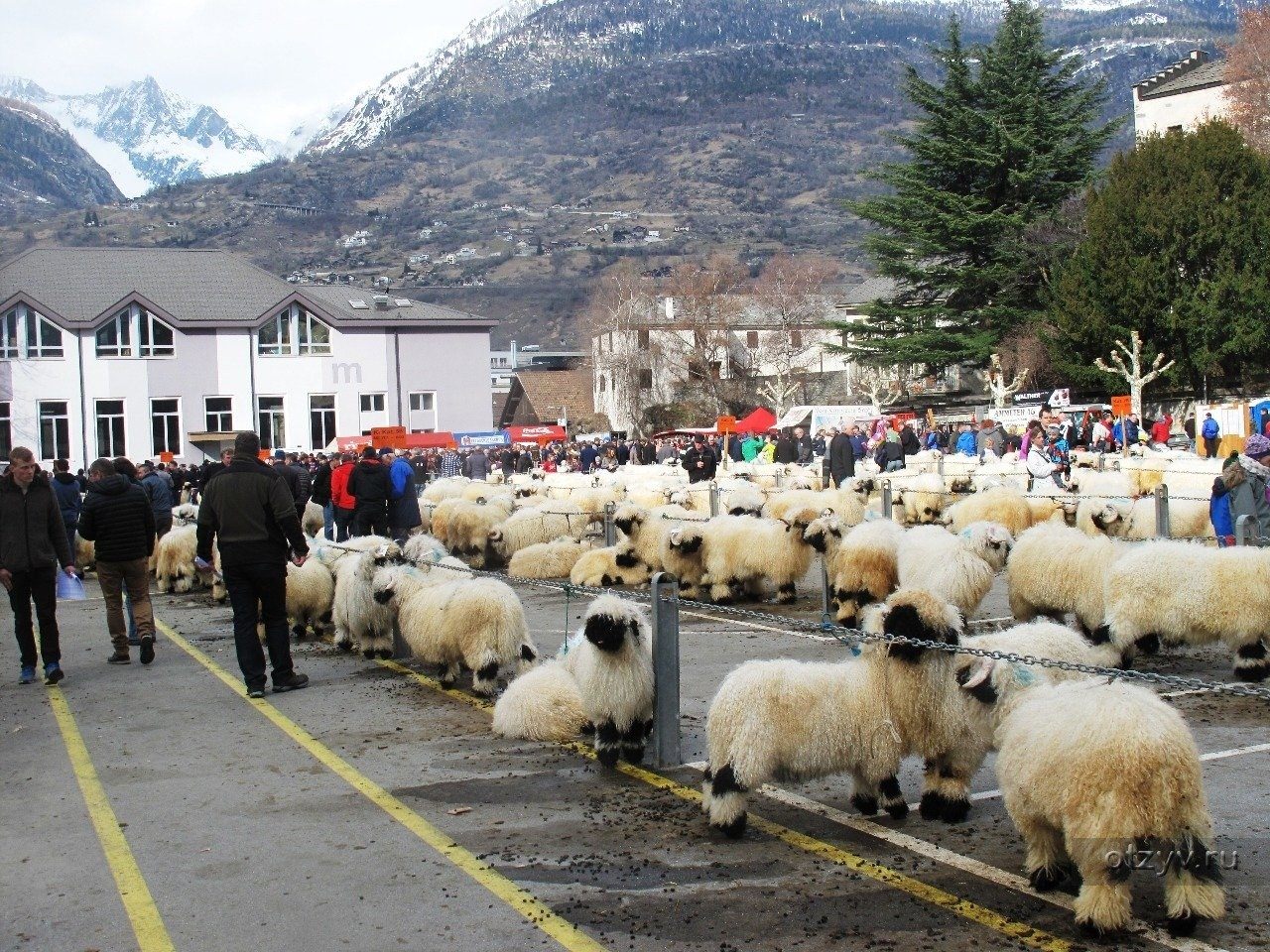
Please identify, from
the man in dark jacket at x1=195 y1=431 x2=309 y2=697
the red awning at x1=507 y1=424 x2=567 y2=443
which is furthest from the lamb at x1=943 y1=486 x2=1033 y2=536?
the red awning at x1=507 y1=424 x2=567 y2=443

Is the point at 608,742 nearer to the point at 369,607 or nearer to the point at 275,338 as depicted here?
the point at 369,607

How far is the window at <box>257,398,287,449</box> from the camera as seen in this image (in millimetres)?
58281

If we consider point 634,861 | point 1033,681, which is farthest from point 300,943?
point 1033,681

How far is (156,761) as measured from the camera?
27.8 ft

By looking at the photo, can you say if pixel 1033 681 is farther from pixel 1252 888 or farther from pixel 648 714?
pixel 648 714

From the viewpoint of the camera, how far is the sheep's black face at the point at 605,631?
306 inches

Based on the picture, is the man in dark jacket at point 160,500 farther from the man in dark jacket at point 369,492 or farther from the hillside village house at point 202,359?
the hillside village house at point 202,359

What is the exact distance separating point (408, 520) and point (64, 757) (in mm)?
10073

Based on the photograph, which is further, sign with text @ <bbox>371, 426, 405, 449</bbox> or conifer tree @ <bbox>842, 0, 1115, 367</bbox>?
conifer tree @ <bbox>842, 0, 1115, 367</bbox>

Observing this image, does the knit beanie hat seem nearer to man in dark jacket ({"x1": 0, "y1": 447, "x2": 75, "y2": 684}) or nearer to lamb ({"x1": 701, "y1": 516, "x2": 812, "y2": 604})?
lamb ({"x1": 701, "y1": 516, "x2": 812, "y2": 604})

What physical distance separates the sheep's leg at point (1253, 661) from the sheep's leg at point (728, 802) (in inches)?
199

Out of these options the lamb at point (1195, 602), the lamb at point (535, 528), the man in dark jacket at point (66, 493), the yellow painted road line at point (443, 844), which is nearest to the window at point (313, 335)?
the lamb at point (535, 528)

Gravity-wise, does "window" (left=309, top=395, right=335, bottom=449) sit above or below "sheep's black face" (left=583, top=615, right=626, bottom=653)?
above

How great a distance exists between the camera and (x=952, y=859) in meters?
6.10
